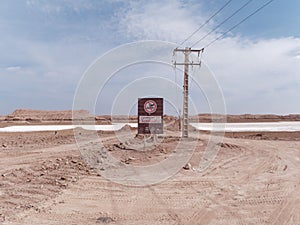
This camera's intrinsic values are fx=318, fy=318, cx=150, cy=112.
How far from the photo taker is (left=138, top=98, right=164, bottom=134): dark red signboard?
15.9m

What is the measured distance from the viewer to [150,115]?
15938mm

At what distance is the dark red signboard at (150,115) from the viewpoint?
15875 millimetres

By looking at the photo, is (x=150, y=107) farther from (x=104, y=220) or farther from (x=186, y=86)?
(x=104, y=220)

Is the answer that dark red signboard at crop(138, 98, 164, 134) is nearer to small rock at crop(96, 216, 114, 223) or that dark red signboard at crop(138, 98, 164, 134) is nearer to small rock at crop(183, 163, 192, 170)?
small rock at crop(183, 163, 192, 170)

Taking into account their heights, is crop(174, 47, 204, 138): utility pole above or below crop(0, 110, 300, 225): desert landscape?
above

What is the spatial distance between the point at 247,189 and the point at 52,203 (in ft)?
16.6

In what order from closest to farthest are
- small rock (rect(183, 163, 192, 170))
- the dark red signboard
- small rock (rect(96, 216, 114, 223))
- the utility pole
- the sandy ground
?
small rock (rect(96, 216, 114, 223)) < the sandy ground < small rock (rect(183, 163, 192, 170)) < the dark red signboard < the utility pole

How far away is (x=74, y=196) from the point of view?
26.0ft

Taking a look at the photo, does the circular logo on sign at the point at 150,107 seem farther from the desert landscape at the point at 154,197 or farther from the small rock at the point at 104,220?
the small rock at the point at 104,220

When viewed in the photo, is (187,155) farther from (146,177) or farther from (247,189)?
(247,189)

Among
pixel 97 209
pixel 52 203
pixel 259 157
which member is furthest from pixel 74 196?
pixel 259 157

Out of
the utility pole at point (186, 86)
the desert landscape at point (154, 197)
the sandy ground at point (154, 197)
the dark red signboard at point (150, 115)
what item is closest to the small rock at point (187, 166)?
the desert landscape at point (154, 197)

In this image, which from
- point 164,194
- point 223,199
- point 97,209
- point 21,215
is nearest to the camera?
point 21,215

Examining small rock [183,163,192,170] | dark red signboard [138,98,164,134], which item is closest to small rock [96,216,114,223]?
small rock [183,163,192,170]
